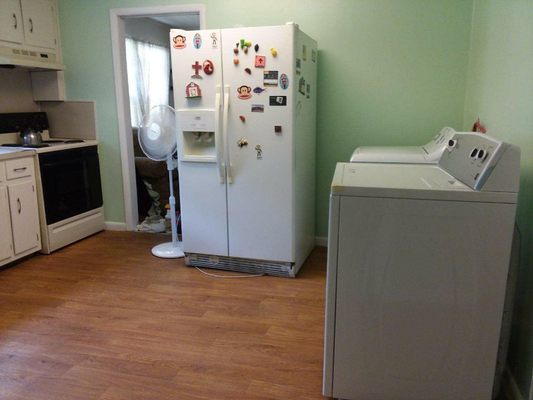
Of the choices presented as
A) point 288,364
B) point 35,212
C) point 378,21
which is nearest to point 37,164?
point 35,212

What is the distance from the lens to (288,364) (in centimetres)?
218

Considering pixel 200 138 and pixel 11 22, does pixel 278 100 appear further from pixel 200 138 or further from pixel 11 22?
pixel 11 22

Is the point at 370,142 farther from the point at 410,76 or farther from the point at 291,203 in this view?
the point at 291,203

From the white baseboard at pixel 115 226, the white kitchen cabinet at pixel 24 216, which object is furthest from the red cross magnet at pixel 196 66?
the white baseboard at pixel 115 226

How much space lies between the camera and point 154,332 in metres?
2.49

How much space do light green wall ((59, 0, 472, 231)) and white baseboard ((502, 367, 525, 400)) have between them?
2033mm

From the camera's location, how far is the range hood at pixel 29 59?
11.5ft

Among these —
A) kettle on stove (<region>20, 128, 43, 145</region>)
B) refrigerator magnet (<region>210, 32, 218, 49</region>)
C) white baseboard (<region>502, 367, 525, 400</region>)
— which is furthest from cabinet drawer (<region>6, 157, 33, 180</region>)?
white baseboard (<region>502, 367, 525, 400</region>)

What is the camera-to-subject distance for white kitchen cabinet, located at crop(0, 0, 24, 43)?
11.6 feet

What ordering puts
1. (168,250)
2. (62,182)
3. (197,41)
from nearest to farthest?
(197,41)
(168,250)
(62,182)

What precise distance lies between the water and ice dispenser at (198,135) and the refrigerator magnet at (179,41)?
45cm

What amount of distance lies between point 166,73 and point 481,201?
5928mm

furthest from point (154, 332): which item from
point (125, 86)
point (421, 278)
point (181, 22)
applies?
point (181, 22)

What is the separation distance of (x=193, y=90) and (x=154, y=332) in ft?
5.41
